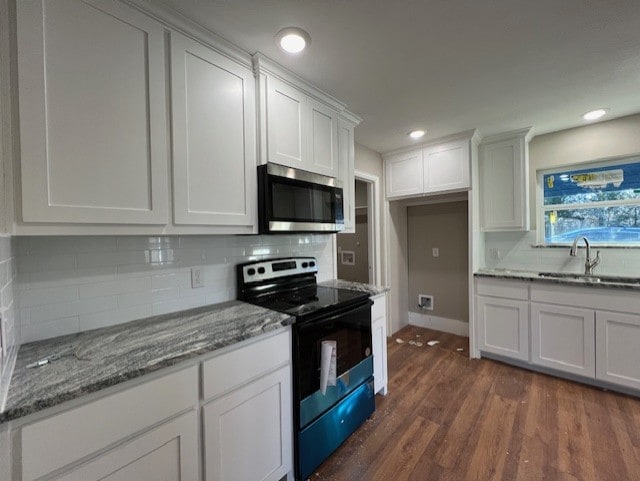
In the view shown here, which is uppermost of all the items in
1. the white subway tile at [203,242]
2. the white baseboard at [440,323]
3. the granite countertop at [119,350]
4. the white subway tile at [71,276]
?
the white subway tile at [203,242]

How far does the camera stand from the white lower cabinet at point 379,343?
7.02 ft

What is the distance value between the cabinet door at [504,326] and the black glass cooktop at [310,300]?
66.4 inches

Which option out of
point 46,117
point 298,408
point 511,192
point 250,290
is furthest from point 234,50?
point 511,192

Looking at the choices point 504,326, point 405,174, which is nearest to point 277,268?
point 405,174

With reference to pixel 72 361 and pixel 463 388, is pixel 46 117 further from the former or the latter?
pixel 463 388

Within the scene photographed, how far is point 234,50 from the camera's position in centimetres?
156

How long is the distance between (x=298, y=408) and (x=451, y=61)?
219cm

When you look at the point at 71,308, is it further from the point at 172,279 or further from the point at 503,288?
the point at 503,288

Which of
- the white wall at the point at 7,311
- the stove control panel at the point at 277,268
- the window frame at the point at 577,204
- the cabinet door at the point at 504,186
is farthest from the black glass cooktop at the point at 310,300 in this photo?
the window frame at the point at 577,204

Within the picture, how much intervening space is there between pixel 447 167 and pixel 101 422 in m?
3.25

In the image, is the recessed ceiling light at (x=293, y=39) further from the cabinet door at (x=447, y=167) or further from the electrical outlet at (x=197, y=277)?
the cabinet door at (x=447, y=167)

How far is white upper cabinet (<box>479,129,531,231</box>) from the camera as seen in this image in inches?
109

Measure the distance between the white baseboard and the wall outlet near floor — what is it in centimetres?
12

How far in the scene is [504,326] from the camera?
274 centimetres
